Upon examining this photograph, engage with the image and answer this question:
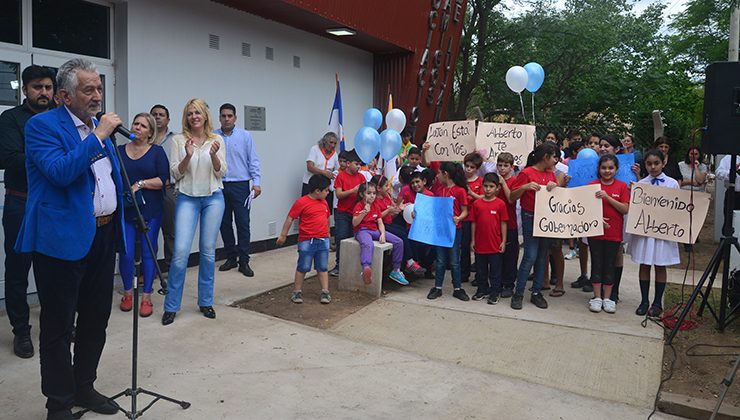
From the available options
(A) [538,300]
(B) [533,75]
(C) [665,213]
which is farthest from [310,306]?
(B) [533,75]

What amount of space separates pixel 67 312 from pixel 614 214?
16.7 feet

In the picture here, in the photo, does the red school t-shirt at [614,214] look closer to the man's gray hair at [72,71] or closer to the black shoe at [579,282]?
the black shoe at [579,282]

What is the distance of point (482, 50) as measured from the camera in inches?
733

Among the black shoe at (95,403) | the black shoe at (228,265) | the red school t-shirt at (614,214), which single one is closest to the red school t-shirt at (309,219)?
the black shoe at (228,265)

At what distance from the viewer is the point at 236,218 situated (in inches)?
296

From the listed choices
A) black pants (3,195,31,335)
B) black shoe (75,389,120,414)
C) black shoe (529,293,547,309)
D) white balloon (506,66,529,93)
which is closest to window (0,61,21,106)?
black pants (3,195,31,335)

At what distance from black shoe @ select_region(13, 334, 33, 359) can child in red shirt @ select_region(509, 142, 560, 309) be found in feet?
14.4

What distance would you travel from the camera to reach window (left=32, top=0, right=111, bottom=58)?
5.88 m

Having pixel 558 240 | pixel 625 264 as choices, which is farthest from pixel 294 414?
pixel 625 264

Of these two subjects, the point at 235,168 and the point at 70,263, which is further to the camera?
the point at 235,168

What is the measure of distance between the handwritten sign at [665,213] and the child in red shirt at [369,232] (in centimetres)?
247

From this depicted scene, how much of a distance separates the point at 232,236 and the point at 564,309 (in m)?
4.09

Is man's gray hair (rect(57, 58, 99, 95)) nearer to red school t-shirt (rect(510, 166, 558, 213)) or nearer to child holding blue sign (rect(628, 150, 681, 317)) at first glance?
red school t-shirt (rect(510, 166, 558, 213))

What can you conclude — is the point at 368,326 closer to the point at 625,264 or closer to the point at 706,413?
the point at 706,413
